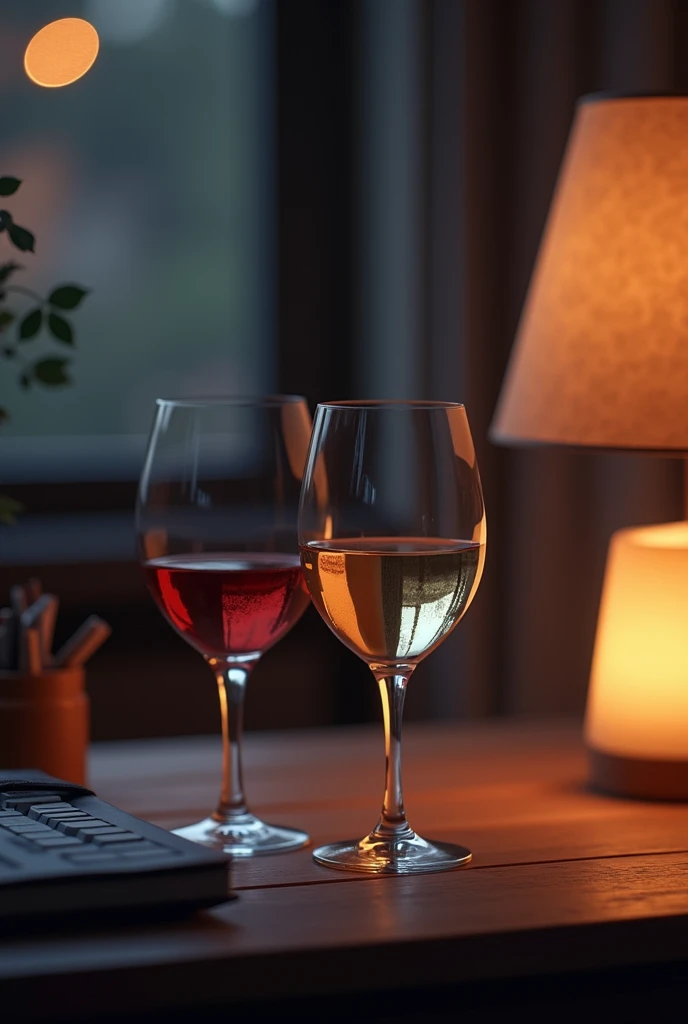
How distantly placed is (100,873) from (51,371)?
1.60 ft

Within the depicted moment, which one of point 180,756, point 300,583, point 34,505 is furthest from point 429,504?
point 34,505

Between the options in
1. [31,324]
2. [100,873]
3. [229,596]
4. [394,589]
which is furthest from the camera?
[31,324]

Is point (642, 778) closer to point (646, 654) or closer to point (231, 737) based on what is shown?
point (646, 654)

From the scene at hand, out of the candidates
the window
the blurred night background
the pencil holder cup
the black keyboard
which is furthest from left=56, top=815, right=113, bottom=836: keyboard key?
the window

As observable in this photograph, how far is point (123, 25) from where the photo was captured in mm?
2260

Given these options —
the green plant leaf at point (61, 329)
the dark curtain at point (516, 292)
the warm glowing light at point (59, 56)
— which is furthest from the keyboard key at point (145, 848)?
the dark curtain at point (516, 292)

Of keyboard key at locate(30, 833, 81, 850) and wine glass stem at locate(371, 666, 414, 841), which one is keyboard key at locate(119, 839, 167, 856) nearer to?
keyboard key at locate(30, 833, 81, 850)

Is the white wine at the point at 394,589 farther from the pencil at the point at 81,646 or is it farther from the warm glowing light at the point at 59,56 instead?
the warm glowing light at the point at 59,56

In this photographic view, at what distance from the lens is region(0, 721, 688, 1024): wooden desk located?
735 millimetres

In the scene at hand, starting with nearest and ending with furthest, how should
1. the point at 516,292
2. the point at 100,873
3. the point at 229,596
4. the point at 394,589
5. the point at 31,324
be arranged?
the point at 100,873 < the point at 394,589 < the point at 229,596 < the point at 31,324 < the point at 516,292

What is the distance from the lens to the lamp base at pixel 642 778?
1.15 m

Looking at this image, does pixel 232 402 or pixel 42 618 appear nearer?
pixel 232 402

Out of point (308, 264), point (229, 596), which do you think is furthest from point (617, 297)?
point (308, 264)

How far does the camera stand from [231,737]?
1.04 m
